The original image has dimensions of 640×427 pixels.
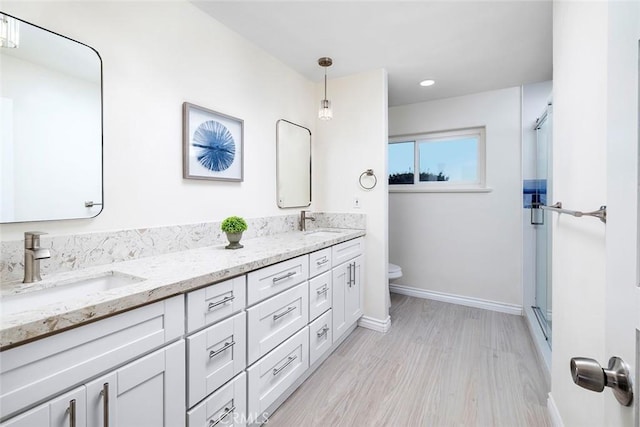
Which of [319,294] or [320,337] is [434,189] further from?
[320,337]

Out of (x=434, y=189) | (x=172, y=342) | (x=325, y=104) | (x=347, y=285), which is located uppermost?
(x=325, y=104)

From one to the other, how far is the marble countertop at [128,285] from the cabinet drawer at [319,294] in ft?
0.84

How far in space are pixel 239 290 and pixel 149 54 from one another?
1.33 meters

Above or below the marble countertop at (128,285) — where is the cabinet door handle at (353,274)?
below

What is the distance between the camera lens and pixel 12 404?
671mm

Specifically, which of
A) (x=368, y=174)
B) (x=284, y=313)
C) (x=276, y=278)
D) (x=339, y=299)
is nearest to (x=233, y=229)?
(x=276, y=278)

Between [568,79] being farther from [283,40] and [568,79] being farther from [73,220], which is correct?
[73,220]

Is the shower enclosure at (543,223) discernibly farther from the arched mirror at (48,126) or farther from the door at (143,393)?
the arched mirror at (48,126)

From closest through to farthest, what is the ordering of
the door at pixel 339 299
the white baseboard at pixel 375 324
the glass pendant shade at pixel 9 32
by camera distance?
1. the glass pendant shade at pixel 9 32
2. the door at pixel 339 299
3. the white baseboard at pixel 375 324

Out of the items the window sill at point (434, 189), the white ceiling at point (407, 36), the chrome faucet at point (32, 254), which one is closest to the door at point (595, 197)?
the white ceiling at point (407, 36)

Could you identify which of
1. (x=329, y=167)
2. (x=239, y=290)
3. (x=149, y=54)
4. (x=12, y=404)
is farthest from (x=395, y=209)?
(x=12, y=404)

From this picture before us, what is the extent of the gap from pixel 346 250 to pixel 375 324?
0.83 metres

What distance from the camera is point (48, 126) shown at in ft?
3.73

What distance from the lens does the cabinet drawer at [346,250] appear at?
84.9 inches
